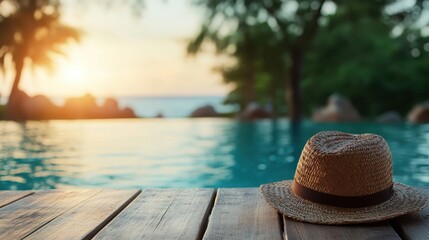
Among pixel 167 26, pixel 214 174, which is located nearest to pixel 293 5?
pixel 167 26

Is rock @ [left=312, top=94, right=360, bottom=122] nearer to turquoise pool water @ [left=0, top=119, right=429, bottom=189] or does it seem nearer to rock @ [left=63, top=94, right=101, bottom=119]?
turquoise pool water @ [left=0, top=119, right=429, bottom=189]

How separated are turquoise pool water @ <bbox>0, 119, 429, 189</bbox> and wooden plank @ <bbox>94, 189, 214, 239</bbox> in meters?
2.49

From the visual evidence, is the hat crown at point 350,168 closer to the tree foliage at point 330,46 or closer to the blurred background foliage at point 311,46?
the tree foliage at point 330,46

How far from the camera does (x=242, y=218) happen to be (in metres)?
Answer: 1.71

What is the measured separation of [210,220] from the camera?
1687 mm

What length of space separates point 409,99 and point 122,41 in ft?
37.1

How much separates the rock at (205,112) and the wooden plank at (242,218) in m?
15.0

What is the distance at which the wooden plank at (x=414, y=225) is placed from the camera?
150 centimetres

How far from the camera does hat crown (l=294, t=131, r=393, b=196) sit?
1.70 meters

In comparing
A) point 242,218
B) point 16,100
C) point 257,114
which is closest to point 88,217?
point 242,218

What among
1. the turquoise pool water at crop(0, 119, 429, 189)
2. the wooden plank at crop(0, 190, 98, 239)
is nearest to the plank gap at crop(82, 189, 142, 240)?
the wooden plank at crop(0, 190, 98, 239)

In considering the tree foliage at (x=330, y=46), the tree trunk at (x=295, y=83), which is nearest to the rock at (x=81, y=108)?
the tree foliage at (x=330, y=46)

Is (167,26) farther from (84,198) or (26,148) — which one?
(84,198)

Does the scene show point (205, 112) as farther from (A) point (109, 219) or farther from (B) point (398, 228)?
(B) point (398, 228)
